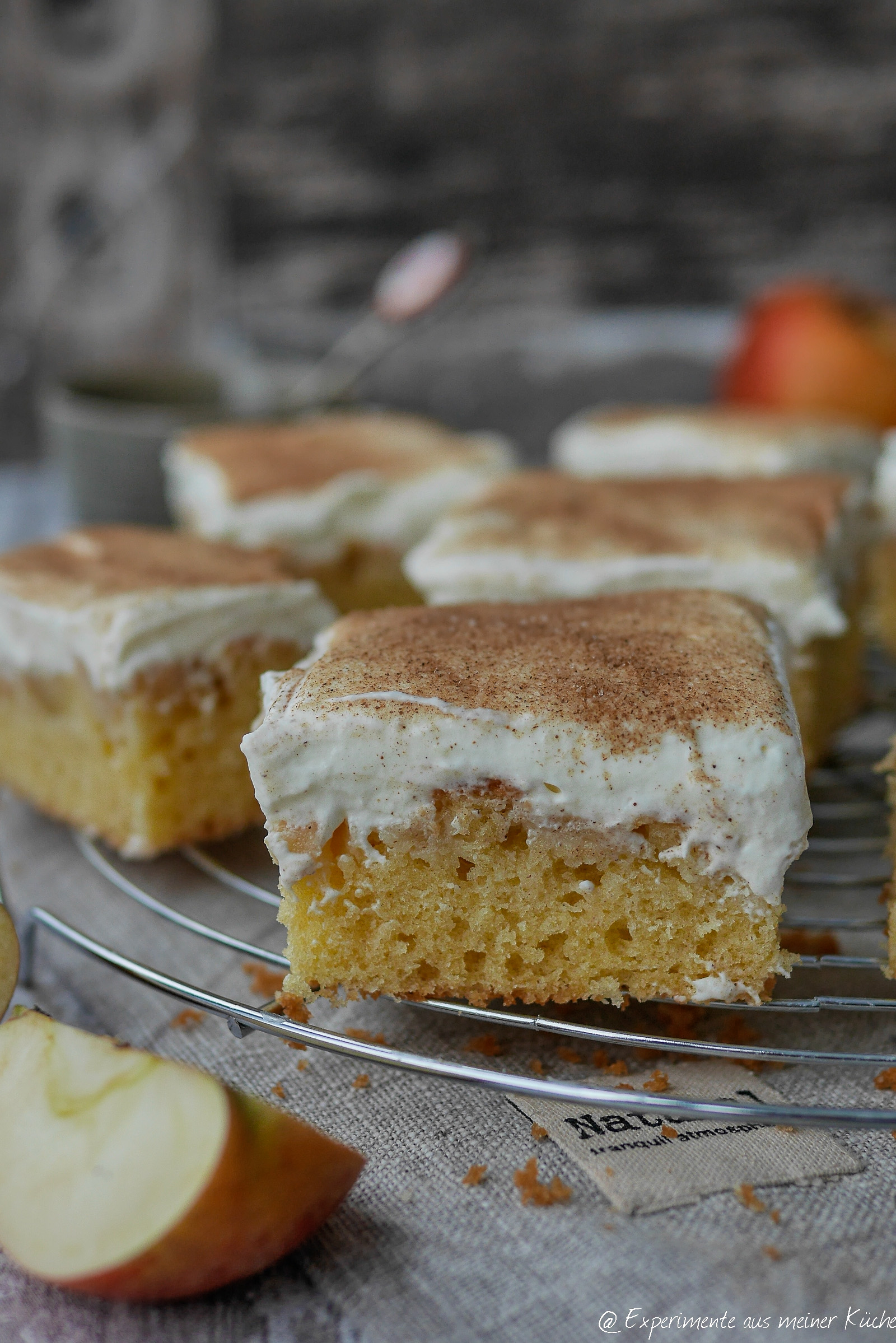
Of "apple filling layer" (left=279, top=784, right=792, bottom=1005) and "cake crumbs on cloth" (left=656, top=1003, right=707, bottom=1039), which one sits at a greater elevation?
"apple filling layer" (left=279, top=784, right=792, bottom=1005)

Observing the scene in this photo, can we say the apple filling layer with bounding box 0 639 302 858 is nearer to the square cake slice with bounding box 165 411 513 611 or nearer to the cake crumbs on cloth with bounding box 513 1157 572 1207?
the square cake slice with bounding box 165 411 513 611

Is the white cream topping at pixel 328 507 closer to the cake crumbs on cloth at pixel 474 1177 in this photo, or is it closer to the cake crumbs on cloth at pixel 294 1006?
the cake crumbs on cloth at pixel 294 1006

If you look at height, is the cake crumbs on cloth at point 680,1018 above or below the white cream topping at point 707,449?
below

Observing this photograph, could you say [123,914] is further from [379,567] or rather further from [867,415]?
[867,415]

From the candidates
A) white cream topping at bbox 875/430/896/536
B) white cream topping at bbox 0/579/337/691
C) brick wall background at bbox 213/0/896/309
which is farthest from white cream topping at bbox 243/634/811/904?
brick wall background at bbox 213/0/896/309

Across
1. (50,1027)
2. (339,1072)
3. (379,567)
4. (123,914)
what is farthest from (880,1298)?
(379,567)

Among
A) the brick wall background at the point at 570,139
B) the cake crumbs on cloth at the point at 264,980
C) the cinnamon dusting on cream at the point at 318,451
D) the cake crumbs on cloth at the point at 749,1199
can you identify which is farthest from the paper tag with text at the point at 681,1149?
the brick wall background at the point at 570,139

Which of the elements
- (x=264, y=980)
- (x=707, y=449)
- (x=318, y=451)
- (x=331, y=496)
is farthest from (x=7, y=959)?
(x=707, y=449)
